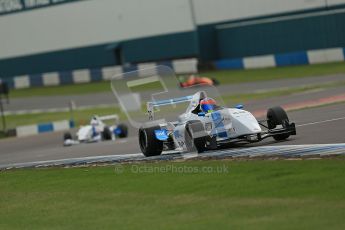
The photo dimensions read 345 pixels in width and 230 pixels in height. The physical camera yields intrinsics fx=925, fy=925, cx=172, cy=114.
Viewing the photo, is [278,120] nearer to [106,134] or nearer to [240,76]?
[106,134]

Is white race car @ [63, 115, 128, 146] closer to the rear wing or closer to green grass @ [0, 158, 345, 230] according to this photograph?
the rear wing

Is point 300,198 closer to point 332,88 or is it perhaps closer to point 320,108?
point 320,108

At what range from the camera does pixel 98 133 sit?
22781 mm

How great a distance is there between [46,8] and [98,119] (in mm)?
25274

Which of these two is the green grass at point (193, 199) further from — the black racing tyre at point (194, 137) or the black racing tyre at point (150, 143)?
the black racing tyre at point (150, 143)

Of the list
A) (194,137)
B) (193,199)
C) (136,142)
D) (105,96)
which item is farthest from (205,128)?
(105,96)

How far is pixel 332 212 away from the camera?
26.7ft

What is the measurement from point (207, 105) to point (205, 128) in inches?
18.4

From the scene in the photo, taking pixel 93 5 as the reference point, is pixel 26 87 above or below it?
below

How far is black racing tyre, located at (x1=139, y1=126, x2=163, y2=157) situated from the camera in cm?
1442

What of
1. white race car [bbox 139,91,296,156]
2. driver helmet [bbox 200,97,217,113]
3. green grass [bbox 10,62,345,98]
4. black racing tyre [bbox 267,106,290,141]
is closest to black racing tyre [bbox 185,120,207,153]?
white race car [bbox 139,91,296,156]

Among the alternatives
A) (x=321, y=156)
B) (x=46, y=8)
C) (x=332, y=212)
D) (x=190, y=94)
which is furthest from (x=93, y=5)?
(x=332, y=212)

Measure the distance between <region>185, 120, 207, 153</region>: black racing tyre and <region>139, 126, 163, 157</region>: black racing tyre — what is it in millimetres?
870

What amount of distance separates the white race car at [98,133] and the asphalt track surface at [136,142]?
1.71 ft
